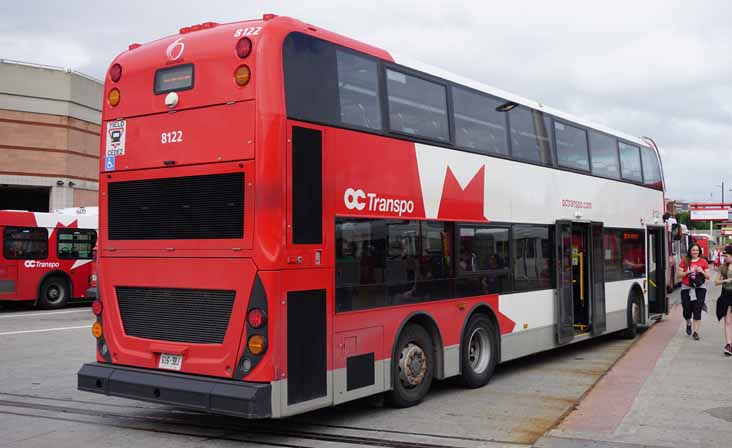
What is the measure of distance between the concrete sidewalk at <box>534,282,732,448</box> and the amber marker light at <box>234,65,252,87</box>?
435 centimetres

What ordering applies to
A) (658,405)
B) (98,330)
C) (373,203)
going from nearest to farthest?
(98,330) → (373,203) → (658,405)

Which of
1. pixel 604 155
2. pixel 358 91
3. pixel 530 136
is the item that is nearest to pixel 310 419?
pixel 358 91

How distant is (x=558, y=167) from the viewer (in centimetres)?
1238

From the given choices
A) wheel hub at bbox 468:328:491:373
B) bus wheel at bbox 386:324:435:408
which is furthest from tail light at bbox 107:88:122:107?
wheel hub at bbox 468:328:491:373

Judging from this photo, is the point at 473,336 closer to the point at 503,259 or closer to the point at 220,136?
the point at 503,259

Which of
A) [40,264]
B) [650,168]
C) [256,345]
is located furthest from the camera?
[40,264]

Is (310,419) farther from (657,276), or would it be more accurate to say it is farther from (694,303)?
(657,276)

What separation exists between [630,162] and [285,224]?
10882 millimetres

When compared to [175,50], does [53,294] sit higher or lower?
lower

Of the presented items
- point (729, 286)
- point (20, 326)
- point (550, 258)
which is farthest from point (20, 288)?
point (729, 286)

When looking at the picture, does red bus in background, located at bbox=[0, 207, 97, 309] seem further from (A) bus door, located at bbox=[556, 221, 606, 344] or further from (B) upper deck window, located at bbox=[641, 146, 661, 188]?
(B) upper deck window, located at bbox=[641, 146, 661, 188]

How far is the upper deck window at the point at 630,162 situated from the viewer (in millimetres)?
15180

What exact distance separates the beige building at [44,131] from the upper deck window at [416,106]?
32.9 m

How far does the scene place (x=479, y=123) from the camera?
1027 cm
